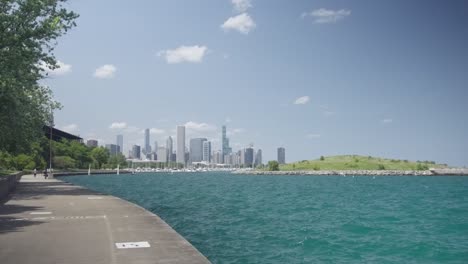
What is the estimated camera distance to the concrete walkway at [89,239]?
13977mm

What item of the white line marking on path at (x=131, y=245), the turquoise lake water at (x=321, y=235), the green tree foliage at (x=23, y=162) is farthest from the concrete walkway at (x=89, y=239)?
the green tree foliage at (x=23, y=162)

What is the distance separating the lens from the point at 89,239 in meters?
17.3

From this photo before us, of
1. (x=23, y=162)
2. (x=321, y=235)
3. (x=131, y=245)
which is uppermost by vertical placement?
(x=23, y=162)

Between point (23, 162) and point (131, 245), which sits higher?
point (23, 162)

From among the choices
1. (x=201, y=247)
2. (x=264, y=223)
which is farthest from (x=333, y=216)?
(x=201, y=247)

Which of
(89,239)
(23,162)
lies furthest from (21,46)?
(23,162)

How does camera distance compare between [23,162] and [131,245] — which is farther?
[23,162]

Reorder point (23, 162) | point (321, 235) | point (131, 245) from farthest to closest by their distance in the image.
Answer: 1. point (23, 162)
2. point (321, 235)
3. point (131, 245)

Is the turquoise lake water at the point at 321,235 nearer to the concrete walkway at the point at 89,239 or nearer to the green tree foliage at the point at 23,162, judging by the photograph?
the concrete walkway at the point at 89,239

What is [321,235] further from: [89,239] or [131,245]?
[89,239]

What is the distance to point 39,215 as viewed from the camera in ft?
85.3

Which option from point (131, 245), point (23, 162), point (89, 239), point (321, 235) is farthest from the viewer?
point (23, 162)

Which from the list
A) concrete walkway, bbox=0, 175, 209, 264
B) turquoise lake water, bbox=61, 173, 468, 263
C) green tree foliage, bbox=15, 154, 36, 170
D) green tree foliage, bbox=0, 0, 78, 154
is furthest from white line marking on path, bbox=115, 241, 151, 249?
green tree foliage, bbox=15, 154, 36, 170

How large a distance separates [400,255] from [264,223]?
13.9 metres
